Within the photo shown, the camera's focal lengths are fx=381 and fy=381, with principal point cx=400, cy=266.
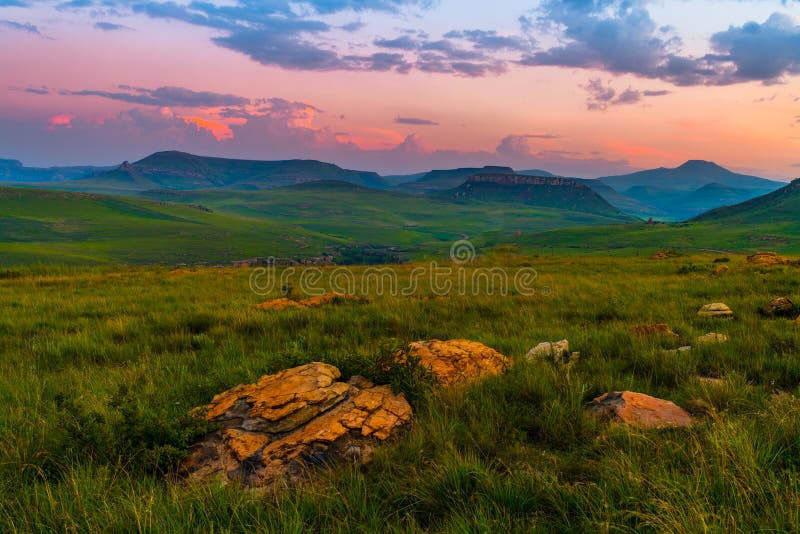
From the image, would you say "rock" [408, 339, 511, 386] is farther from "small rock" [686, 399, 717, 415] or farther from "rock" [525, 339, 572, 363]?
"small rock" [686, 399, 717, 415]

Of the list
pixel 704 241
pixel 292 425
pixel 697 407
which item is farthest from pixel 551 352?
pixel 704 241

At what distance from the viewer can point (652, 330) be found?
6.67 m

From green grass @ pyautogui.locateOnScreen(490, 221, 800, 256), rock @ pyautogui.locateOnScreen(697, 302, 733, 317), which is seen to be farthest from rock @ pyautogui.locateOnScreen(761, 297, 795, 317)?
green grass @ pyautogui.locateOnScreen(490, 221, 800, 256)

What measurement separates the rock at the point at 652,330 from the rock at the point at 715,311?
5.72 ft

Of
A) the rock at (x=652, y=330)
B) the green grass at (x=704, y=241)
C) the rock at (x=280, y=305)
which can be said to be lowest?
the green grass at (x=704, y=241)

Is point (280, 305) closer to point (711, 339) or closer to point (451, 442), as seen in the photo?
point (451, 442)

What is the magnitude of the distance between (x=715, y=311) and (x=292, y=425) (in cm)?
874

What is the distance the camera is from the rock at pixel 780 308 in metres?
7.78

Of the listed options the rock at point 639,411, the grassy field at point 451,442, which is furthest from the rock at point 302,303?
the rock at point 639,411

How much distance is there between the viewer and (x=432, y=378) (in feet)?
14.8

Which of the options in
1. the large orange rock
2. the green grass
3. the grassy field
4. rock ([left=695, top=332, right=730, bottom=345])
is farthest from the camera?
the green grass

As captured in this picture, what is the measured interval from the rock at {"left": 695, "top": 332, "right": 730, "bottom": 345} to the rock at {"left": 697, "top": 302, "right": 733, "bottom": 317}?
6.68 ft

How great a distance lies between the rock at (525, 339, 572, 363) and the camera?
542 centimetres

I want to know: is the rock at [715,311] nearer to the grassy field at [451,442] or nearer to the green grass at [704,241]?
the grassy field at [451,442]
